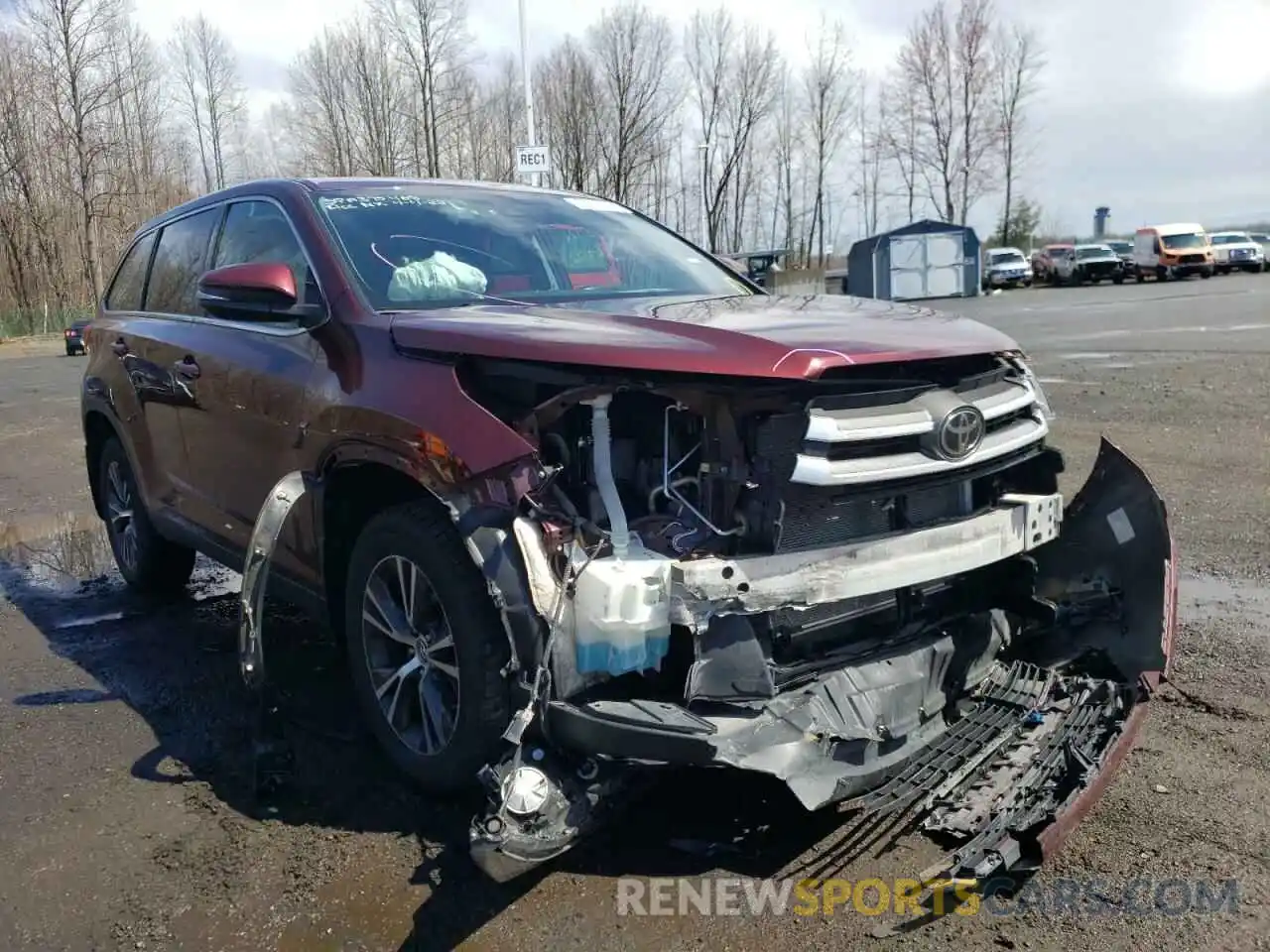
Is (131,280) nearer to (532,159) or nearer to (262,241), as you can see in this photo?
(262,241)

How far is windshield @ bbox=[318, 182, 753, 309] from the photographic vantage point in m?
3.62

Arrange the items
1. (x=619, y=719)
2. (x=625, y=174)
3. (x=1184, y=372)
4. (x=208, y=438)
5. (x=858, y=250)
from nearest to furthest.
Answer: (x=619, y=719) → (x=208, y=438) → (x=1184, y=372) → (x=858, y=250) → (x=625, y=174)

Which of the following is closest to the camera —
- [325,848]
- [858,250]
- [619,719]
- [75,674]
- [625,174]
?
[619,719]

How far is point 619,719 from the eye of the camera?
2.59 meters

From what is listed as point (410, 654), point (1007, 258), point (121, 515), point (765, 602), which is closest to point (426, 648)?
point (410, 654)

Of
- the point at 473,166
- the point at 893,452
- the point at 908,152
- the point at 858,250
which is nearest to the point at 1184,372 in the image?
the point at 893,452

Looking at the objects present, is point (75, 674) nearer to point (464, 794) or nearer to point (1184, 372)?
point (464, 794)

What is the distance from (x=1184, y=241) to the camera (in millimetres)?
40438

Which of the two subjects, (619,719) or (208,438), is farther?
(208,438)

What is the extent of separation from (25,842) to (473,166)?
41.3 metres

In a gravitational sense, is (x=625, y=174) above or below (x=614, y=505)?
above

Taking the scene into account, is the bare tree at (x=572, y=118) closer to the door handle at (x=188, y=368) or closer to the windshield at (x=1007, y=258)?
the windshield at (x=1007, y=258)

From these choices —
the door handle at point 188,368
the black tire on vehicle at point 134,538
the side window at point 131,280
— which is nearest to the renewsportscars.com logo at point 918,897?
the door handle at point 188,368

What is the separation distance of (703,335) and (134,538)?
4164mm
